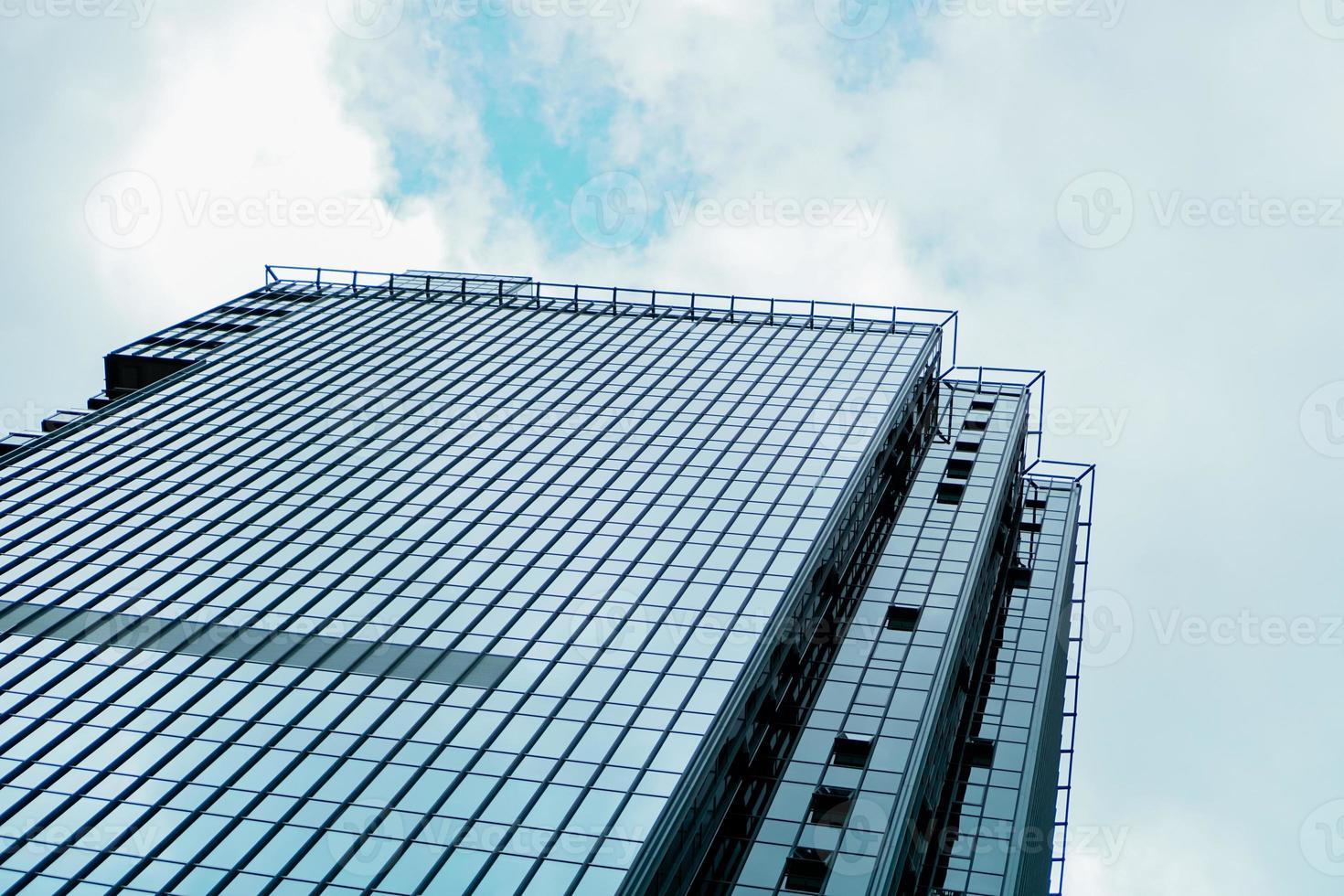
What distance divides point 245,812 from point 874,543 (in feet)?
131

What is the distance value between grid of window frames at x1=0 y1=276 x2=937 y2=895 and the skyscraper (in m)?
0.17

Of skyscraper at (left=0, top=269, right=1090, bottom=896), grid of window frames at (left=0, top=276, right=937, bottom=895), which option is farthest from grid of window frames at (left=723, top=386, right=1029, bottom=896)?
grid of window frames at (left=0, top=276, right=937, bottom=895)

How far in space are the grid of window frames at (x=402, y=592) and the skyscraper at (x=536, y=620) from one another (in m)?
0.17

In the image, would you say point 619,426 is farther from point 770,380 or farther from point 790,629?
point 790,629

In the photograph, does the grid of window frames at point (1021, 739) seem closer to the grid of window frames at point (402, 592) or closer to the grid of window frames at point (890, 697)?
the grid of window frames at point (890, 697)

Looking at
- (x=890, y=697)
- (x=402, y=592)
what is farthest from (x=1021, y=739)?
(x=402, y=592)

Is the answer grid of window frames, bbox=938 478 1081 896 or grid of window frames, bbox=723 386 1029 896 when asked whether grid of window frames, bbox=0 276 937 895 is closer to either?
grid of window frames, bbox=723 386 1029 896

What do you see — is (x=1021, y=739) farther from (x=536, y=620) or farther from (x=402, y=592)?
(x=402, y=592)

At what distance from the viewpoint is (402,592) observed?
225ft

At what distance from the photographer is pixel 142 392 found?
3738 inches

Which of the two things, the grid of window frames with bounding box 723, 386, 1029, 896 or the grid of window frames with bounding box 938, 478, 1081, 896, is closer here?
the grid of window frames with bounding box 723, 386, 1029, 896

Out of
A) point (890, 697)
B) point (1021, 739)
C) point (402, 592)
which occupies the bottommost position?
point (402, 592)

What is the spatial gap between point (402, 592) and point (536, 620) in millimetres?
6498

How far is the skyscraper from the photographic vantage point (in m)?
52.8
